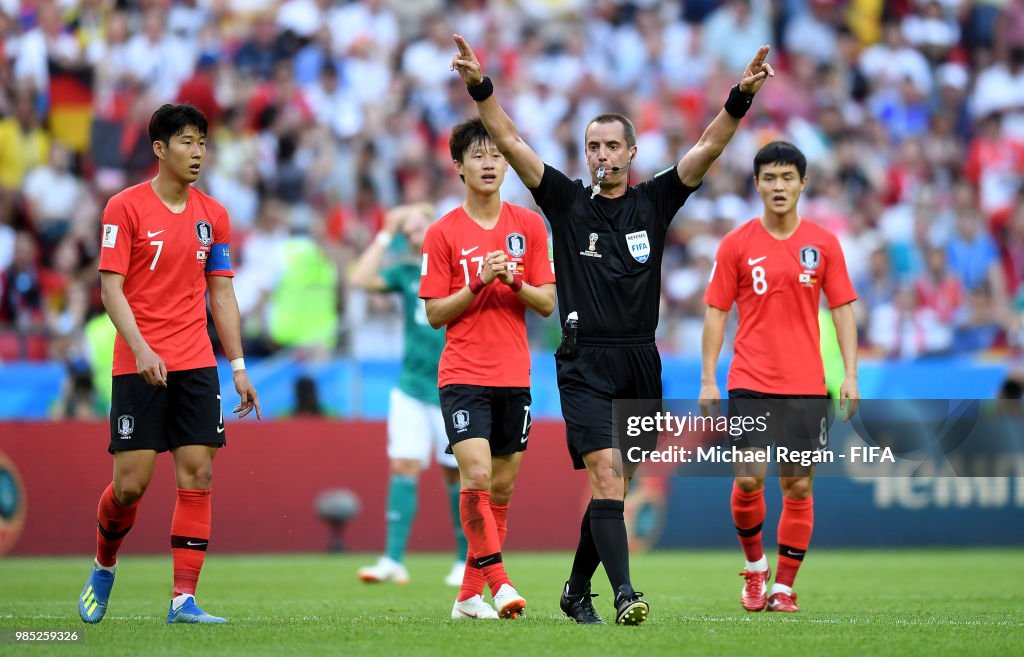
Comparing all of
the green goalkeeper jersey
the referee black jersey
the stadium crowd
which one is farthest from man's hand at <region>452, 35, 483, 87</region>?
the stadium crowd

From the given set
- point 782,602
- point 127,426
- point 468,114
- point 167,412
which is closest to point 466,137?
point 167,412

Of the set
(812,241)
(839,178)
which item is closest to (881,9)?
(839,178)

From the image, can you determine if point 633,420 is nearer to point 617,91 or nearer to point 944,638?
point 944,638

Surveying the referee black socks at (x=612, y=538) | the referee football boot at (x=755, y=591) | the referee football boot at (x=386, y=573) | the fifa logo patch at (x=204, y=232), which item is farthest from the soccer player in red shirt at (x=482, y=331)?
the referee football boot at (x=386, y=573)

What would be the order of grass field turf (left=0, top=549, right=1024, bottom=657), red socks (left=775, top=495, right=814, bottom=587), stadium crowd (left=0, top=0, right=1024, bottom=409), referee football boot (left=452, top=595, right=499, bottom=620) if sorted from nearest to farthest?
1. grass field turf (left=0, top=549, right=1024, bottom=657)
2. referee football boot (left=452, top=595, right=499, bottom=620)
3. red socks (left=775, top=495, right=814, bottom=587)
4. stadium crowd (left=0, top=0, right=1024, bottom=409)

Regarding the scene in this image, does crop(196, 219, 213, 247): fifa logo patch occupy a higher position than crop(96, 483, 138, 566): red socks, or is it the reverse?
crop(196, 219, 213, 247): fifa logo patch

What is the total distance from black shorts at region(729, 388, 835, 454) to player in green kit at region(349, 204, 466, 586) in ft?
10.8

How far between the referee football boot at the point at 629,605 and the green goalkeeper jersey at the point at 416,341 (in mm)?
4619

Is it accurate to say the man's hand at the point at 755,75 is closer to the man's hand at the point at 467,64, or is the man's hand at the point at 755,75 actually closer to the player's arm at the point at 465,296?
the man's hand at the point at 467,64

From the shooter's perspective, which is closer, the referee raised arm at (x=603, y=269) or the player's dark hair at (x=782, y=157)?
the referee raised arm at (x=603, y=269)

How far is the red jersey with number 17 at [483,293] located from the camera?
846cm

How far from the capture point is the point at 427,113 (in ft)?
65.9

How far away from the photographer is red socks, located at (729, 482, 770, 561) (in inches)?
371

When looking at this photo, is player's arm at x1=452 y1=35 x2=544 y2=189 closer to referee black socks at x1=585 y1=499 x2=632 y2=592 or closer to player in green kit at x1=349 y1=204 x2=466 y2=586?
referee black socks at x1=585 y1=499 x2=632 y2=592
